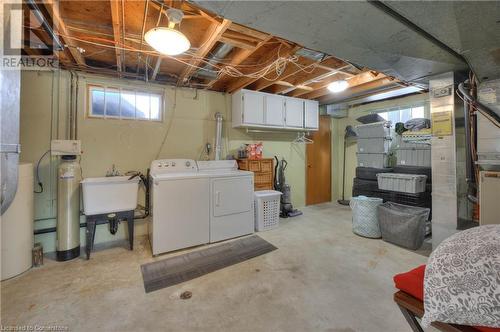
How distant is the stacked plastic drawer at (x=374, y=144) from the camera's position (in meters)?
4.12

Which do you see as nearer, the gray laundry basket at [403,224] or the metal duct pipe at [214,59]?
the metal duct pipe at [214,59]

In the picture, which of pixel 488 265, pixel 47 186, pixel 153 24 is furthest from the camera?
pixel 47 186

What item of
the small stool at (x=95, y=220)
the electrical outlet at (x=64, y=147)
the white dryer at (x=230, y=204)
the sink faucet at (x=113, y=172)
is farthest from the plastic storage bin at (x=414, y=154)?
the electrical outlet at (x=64, y=147)

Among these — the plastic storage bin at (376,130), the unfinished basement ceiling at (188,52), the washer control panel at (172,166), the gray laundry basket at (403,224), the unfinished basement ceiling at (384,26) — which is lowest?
the gray laundry basket at (403,224)

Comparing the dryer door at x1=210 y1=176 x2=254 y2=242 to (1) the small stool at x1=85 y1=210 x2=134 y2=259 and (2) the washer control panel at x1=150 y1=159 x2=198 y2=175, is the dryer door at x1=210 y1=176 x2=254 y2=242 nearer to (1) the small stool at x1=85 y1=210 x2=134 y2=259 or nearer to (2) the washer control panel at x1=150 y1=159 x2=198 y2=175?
(2) the washer control panel at x1=150 y1=159 x2=198 y2=175

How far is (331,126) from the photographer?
5.62m

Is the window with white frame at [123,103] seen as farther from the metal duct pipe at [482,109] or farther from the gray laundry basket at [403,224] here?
the metal duct pipe at [482,109]

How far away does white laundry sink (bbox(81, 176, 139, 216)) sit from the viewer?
256cm

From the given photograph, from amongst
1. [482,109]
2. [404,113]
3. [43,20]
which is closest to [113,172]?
[43,20]

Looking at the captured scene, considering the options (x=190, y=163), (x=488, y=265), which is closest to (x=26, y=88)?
(x=190, y=163)

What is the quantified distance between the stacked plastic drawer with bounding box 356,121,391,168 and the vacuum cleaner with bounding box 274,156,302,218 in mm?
1607

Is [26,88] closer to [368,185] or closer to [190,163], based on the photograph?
[190,163]

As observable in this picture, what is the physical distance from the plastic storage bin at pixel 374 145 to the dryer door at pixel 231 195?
8.55 feet

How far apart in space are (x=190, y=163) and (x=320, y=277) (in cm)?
239
